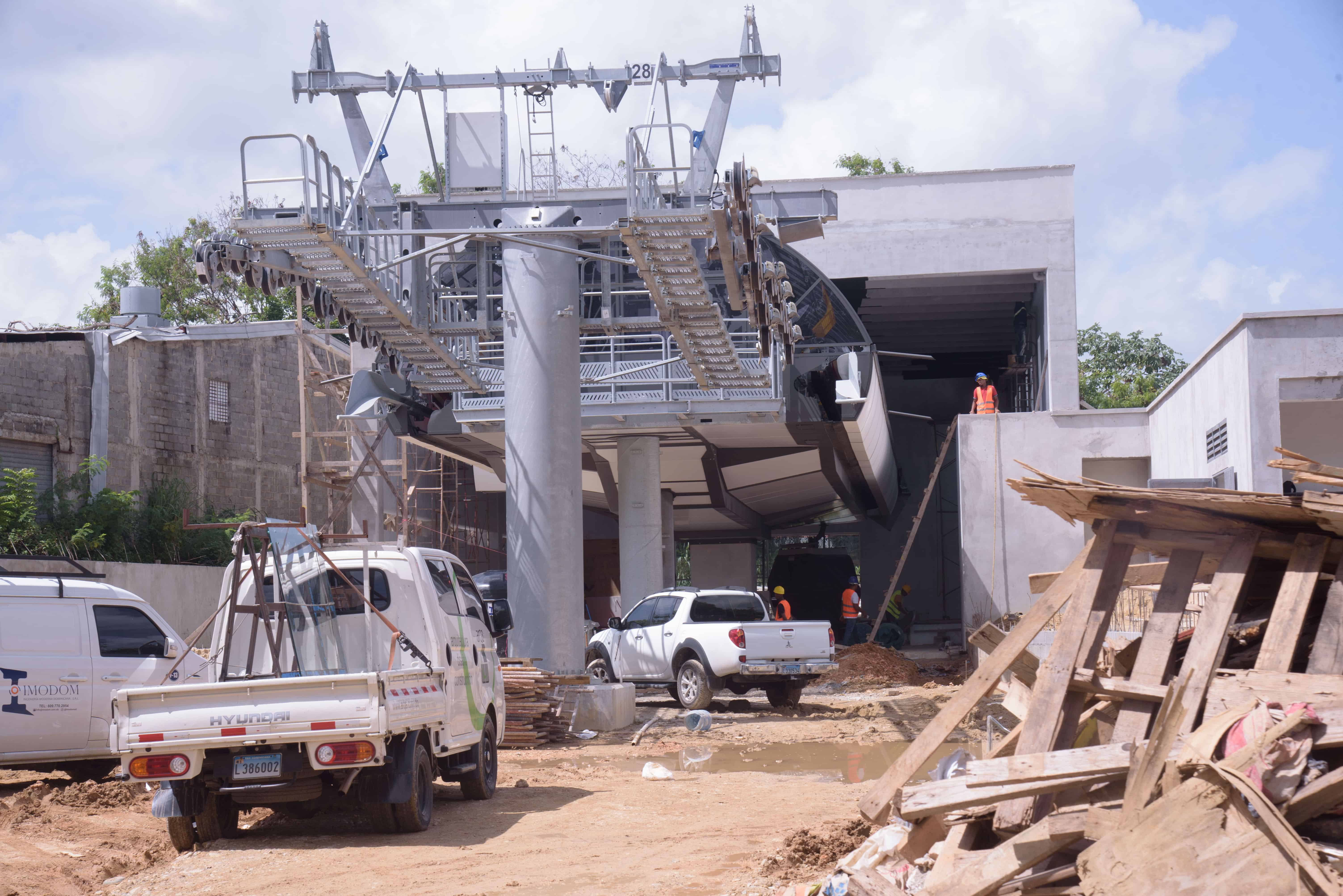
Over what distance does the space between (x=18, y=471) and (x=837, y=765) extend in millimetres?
18237

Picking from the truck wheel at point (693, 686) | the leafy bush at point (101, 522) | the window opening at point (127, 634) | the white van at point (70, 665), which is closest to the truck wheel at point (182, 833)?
the white van at point (70, 665)

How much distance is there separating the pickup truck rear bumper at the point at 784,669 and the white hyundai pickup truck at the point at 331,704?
23.3 feet

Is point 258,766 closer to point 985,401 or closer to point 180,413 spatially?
point 985,401

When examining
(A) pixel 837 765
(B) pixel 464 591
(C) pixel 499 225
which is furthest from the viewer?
(C) pixel 499 225

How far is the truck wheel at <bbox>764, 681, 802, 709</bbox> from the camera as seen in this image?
61.5 feet

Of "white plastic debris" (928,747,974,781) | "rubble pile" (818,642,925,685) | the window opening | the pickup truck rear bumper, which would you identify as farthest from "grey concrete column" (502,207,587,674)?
"white plastic debris" (928,747,974,781)

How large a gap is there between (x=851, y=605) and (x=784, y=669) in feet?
37.8

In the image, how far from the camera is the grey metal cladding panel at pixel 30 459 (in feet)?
80.5

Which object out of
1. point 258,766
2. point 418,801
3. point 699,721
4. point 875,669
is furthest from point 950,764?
point 875,669

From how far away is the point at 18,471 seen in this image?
79.0 ft

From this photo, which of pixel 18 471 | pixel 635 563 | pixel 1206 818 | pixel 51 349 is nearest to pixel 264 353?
pixel 51 349

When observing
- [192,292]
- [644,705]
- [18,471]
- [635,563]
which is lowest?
[644,705]

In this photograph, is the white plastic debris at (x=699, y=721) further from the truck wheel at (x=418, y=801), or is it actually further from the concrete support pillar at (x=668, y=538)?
the concrete support pillar at (x=668, y=538)

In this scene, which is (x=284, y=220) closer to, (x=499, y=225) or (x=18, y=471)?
(x=499, y=225)
